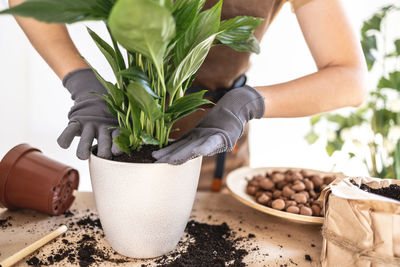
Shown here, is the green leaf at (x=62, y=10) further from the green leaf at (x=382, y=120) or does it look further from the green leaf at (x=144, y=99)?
the green leaf at (x=382, y=120)

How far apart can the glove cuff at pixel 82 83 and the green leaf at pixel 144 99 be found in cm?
28

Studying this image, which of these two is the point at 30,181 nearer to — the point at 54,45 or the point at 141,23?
the point at 54,45

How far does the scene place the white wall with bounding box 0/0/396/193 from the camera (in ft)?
4.96

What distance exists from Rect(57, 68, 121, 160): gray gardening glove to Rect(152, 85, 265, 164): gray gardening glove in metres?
0.11

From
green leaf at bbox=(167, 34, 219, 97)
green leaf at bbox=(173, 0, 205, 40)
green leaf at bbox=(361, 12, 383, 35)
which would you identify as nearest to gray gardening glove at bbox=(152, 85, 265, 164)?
green leaf at bbox=(167, 34, 219, 97)

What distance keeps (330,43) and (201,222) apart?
22.8 inches

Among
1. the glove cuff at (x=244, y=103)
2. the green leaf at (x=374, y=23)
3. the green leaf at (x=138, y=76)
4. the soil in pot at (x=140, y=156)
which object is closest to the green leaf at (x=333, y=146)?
the green leaf at (x=374, y=23)

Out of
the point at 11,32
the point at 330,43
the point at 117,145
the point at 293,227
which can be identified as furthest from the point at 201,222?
the point at 11,32

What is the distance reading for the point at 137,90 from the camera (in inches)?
19.9

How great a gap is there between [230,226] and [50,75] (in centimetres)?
127

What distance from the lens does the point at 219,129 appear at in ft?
2.30

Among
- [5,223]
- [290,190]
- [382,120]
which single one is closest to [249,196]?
[290,190]

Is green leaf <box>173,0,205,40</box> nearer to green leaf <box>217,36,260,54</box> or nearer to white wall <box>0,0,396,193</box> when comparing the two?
green leaf <box>217,36,260,54</box>

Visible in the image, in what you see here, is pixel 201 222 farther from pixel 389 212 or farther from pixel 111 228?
pixel 389 212
